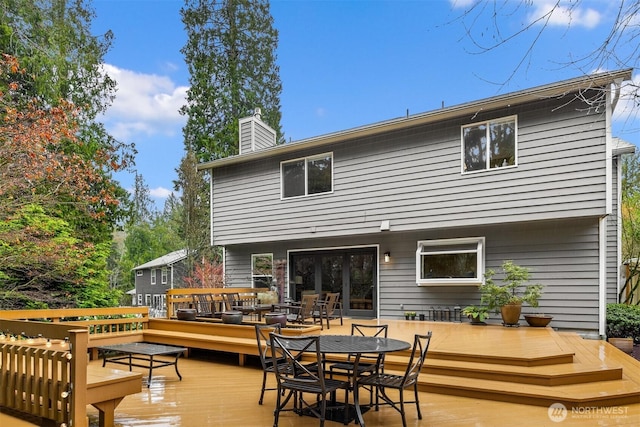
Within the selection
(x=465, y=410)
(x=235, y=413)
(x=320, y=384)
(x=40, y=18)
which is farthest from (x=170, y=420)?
(x=40, y=18)

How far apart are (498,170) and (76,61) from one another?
12.6m

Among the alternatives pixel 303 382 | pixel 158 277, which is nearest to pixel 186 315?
pixel 303 382

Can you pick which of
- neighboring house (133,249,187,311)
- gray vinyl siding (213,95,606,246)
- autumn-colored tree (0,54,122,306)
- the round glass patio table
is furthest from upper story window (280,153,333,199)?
neighboring house (133,249,187,311)

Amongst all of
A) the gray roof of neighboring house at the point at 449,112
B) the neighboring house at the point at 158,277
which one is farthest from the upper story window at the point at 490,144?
the neighboring house at the point at 158,277

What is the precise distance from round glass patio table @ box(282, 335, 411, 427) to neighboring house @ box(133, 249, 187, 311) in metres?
18.1

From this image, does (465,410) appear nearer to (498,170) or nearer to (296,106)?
(498,170)

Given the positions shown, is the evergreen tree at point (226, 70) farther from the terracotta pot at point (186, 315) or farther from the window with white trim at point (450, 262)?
the window with white trim at point (450, 262)

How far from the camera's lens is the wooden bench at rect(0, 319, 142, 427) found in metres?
3.31

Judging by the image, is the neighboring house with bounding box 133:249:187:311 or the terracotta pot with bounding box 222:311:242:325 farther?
the neighboring house with bounding box 133:249:187:311

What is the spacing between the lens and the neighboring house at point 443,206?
280 inches

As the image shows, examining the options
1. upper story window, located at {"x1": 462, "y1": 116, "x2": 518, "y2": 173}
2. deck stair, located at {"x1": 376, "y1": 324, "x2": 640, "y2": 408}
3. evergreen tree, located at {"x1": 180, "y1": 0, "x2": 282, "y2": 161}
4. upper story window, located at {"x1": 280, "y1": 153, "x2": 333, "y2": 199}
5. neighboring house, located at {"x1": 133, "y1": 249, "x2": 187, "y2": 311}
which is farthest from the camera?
neighboring house, located at {"x1": 133, "y1": 249, "x2": 187, "y2": 311}

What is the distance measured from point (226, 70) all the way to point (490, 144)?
1671cm

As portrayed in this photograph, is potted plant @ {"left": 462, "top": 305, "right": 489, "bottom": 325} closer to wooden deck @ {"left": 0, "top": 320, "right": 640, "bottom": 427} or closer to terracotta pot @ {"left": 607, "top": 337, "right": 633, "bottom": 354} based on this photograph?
wooden deck @ {"left": 0, "top": 320, "right": 640, "bottom": 427}

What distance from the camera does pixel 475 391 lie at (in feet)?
15.1
